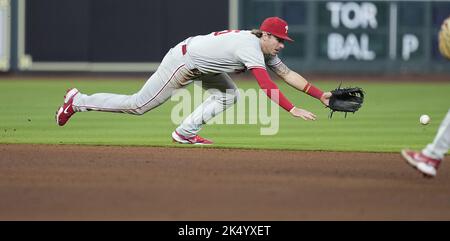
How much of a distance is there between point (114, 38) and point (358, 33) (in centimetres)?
536

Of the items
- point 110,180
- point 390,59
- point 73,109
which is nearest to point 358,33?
point 390,59

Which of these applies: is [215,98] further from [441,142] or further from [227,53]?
[441,142]

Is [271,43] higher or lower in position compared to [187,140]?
higher

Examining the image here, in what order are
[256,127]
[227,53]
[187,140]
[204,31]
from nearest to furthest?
[227,53]
[187,140]
[256,127]
[204,31]

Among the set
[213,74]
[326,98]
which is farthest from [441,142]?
[213,74]

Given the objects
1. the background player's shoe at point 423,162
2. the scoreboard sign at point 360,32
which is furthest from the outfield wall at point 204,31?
the background player's shoe at point 423,162

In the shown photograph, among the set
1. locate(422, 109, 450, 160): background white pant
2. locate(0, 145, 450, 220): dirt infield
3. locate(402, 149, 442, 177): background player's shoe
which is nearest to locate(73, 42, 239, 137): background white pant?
locate(0, 145, 450, 220): dirt infield

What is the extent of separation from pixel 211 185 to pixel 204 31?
603 inches

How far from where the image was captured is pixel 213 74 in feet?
29.2

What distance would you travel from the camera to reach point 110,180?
7.16m

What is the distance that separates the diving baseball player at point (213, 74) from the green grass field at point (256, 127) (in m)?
0.54

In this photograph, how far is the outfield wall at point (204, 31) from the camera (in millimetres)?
21438

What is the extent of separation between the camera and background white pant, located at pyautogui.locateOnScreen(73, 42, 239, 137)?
8.78 m
